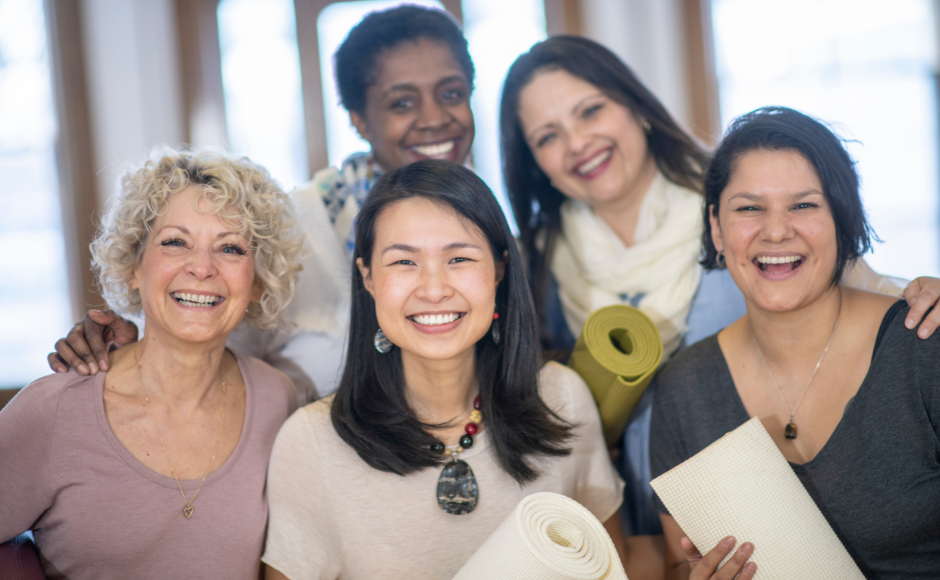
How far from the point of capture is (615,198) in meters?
2.31

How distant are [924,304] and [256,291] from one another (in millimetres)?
1588

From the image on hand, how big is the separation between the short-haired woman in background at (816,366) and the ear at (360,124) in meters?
1.19

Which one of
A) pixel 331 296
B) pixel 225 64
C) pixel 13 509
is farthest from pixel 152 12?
pixel 13 509

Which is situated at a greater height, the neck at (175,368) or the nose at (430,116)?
the nose at (430,116)

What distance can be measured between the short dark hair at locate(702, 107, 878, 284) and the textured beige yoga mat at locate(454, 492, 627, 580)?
837 millimetres

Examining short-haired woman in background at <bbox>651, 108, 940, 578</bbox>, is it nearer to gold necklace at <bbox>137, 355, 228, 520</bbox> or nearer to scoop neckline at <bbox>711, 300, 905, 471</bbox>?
scoop neckline at <bbox>711, 300, 905, 471</bbox>

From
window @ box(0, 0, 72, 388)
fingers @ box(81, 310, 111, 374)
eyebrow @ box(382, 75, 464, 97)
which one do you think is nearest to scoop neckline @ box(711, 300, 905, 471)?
eyebrow @ box(382, 75, 464, 97)

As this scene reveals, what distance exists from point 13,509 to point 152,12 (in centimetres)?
341

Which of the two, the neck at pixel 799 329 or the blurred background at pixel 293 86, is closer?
the neck at pixel 799 329

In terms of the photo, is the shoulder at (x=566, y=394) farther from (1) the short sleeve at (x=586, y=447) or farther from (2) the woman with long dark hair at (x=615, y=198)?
(2) the woman with long dark hair at (x=615, y=198)

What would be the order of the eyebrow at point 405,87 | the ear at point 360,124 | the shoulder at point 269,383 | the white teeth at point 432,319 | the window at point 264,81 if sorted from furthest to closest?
the window at point 264,81 → the ear at point 360,124 → the eyebrow at point 405,87 → the shoulder at point 269,383 → the white teeth at point 432,319

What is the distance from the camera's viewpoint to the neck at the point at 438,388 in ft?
5.55

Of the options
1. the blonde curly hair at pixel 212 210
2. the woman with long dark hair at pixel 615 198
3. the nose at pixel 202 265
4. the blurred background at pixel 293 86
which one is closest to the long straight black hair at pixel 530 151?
the woman with long dark hair at pixel 615 198

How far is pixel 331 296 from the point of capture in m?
2.28
